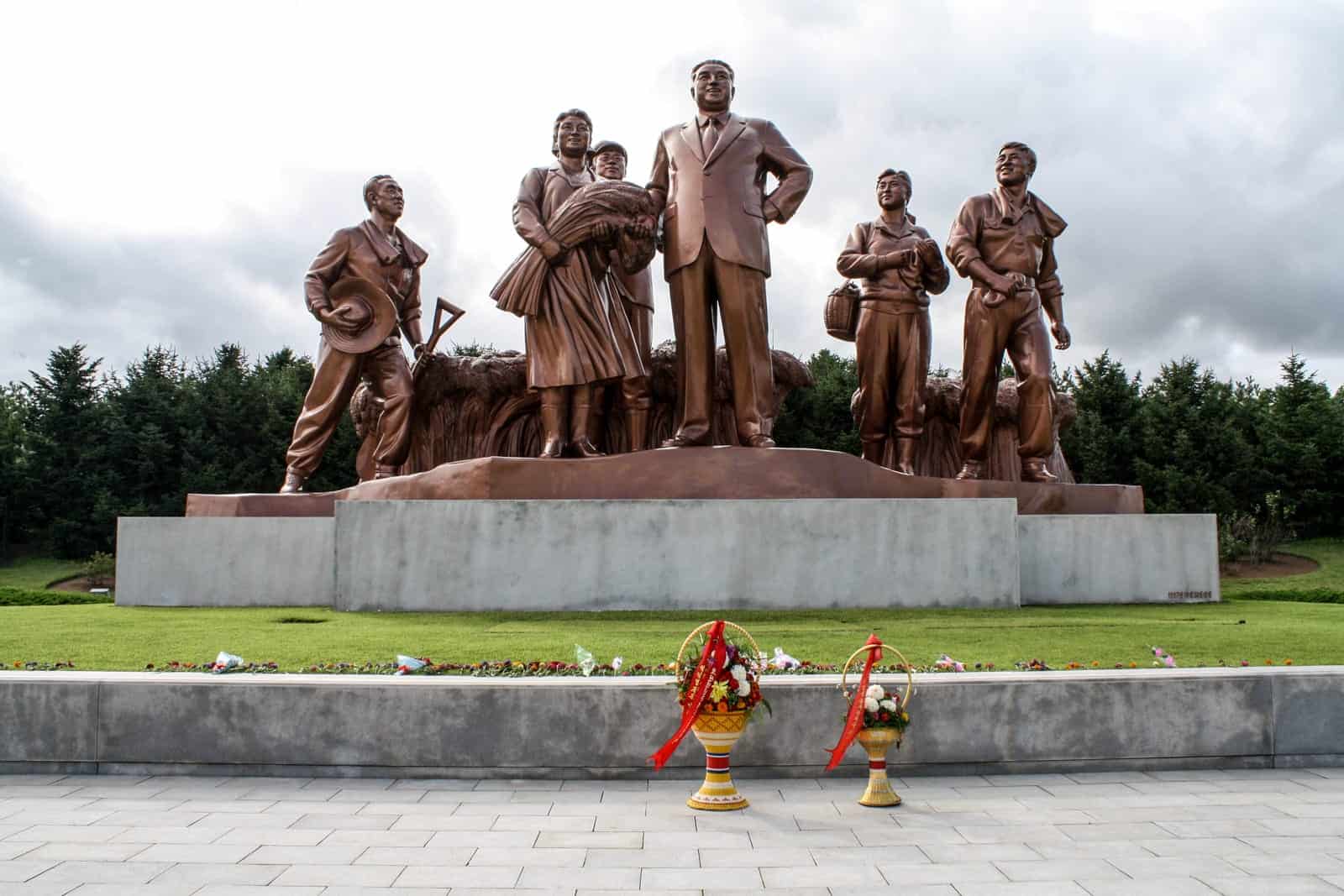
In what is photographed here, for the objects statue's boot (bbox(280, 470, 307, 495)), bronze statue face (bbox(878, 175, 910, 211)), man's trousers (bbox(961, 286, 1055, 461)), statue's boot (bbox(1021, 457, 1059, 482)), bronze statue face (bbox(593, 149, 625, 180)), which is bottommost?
statue's boot (bbox(280, 470, 307, 495))

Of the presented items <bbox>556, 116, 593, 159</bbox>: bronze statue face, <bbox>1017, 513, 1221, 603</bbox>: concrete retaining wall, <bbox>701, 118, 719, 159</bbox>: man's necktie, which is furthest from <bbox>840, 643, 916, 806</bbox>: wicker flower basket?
<bbox>556, 116, 593, 159</bbox>: bronze statue face

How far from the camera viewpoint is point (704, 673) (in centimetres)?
422

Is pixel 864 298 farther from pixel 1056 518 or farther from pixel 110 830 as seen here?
pixel 110 830

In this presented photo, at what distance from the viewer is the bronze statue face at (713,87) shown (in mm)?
8578

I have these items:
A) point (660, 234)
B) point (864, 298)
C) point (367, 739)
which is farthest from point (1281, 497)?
point (367, 739)

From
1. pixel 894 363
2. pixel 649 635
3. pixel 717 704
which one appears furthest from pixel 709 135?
pixel 717 704

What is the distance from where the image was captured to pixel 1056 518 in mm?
8547

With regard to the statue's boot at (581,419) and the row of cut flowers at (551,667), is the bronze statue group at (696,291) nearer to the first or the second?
the statue's boot at (581,419)

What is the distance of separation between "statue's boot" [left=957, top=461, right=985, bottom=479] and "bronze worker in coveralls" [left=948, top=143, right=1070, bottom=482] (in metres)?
0.01

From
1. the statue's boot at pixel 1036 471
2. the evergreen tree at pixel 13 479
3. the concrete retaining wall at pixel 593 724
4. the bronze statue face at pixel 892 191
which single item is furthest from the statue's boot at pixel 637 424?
the evergreen tree at pixel 13 479

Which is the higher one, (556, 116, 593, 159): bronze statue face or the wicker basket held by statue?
(556, 116, 593, 159): bronze statue face

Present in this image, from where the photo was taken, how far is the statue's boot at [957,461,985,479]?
31.6 feet

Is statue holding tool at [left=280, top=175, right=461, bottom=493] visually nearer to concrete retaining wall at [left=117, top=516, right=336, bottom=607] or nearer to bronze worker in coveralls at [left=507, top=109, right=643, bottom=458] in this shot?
concrete retaining wall at [left=117, top=516, right=336, bottom=607]

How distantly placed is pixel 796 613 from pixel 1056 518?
2386 millimetres
